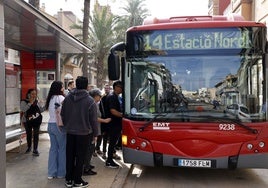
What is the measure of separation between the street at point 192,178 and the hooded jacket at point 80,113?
1.49 m

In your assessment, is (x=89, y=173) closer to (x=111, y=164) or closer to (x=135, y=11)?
(x=111, y=164)

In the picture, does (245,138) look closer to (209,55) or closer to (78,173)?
(209,55)

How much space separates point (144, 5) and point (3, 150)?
37401 millimetres

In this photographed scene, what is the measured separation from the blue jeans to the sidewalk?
0.19 meters

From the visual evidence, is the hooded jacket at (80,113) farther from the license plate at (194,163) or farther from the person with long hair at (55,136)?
the license plate at (194,163)

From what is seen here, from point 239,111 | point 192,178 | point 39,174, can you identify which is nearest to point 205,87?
point 239,111

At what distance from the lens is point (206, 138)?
6.36m

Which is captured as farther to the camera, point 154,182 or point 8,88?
point 8,88

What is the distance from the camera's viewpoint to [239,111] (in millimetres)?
6348

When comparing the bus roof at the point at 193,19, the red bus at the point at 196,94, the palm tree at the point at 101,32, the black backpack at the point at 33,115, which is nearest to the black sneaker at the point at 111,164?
the red bus at the point at 196,94

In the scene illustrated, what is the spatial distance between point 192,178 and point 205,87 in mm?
1912

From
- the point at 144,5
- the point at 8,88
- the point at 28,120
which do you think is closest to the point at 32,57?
the point at 8,88

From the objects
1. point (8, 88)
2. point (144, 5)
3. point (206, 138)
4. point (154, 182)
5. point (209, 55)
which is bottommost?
point (154, 182)

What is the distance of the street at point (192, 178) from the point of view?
676 cm
